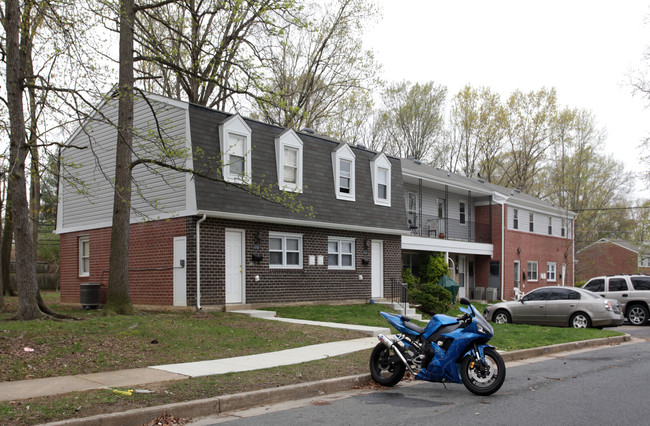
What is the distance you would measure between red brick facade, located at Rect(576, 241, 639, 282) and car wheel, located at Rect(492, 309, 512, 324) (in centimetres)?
3608

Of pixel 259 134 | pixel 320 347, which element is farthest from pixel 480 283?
pixel 320 347

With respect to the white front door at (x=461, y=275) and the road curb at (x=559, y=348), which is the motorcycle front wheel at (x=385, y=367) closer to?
the road curb at (x=559, y=348)

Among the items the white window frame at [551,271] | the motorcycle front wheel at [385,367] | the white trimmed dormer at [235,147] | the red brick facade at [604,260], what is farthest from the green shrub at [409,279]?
the red brick facade at [604,260]

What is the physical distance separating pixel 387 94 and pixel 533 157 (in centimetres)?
1339

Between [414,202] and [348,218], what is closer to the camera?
[348,218]

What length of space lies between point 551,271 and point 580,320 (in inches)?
854

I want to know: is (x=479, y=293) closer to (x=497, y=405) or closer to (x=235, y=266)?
(x=235, y=266)

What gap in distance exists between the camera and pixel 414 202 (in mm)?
29812

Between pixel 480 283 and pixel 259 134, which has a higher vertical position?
pixel 259 134

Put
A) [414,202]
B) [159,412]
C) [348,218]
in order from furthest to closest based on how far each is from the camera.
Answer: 1. [414,202]
2. [348,218]
3. [159,412]

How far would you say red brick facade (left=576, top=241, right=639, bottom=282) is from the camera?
53.2 meters

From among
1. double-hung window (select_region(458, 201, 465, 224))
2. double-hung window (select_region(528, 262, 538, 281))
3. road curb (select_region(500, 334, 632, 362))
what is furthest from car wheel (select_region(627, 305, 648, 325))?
double-hung window (select_region(528, 262, 538, 281))

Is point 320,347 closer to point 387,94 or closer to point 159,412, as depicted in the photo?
point 159,412

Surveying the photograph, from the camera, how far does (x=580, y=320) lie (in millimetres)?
18328
